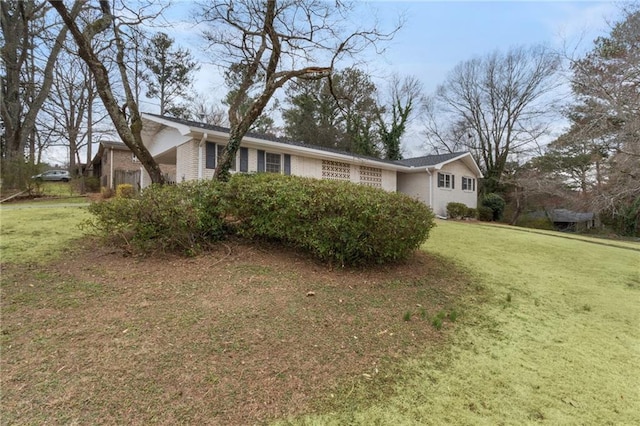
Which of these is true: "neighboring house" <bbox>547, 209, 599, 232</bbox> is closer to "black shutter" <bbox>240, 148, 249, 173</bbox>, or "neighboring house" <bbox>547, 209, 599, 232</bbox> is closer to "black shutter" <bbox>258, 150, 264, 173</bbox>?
"black shutter" <bbox>258, 150, 264, 173</bbox>

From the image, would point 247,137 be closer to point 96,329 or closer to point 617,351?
point 96,329

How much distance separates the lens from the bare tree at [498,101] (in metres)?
22.8

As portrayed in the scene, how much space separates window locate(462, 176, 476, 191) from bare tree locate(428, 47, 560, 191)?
4.72 m

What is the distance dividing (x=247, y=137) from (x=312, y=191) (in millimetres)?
7280

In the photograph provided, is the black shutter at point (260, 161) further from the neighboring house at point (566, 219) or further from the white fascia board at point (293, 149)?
the neighboring house at point (566, 219)

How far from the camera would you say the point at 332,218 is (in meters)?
4.33

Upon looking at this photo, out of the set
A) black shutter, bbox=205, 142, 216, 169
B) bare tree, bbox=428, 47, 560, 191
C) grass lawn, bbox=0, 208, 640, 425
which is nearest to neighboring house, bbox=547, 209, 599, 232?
bare tree, bbox=428, 47, 560, 191

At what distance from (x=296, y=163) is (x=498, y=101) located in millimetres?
20267

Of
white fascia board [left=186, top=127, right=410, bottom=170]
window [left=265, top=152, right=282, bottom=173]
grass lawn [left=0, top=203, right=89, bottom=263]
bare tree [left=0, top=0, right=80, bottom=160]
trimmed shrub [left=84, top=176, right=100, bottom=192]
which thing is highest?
bare tree [left=0, top=0, right=80, bottom=160]

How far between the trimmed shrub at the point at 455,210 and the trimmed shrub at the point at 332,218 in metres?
13.4

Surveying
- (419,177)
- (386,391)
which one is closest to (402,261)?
(386,391)

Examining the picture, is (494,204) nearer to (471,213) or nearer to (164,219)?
(471,213)

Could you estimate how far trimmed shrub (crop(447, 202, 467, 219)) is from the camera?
17.3m

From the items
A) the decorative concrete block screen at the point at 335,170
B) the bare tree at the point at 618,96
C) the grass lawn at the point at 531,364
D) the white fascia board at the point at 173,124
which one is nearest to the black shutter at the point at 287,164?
the decorative concrete block screen at the point at 335,170
